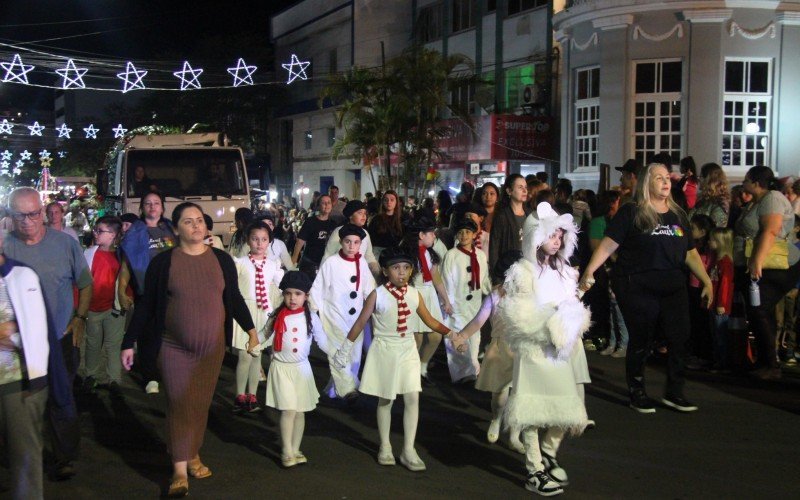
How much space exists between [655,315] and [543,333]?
2372 mm

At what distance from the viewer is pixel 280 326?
6.69 metres

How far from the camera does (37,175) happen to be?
83.7 metres

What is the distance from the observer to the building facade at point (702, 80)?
19.3 meters

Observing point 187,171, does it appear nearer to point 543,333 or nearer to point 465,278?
point 465,278

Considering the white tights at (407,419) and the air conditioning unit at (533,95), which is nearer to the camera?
the white tights at (407,419)

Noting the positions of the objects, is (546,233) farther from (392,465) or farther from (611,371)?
(611,371)

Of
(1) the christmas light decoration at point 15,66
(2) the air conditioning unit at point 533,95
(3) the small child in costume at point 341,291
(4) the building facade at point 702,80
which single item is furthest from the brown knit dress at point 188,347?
(2) the air conditioning unit at point 533,95

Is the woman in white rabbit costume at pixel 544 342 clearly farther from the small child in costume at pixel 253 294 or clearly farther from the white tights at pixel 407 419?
the small child in costume at pixel 253 294

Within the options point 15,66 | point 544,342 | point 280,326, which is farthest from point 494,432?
point 15,66

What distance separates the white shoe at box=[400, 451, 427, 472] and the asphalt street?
0.22 ft

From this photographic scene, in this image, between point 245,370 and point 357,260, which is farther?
point 357,260

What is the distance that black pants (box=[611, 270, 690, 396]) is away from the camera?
310 inches

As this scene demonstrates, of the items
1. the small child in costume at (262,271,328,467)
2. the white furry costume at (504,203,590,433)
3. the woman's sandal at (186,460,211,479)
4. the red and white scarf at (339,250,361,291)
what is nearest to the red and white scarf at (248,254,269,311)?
the red and white scarf at (339,250,361,291)

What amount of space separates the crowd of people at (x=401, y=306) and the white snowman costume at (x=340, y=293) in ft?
0.06
